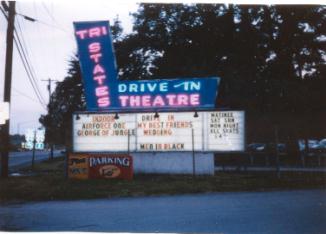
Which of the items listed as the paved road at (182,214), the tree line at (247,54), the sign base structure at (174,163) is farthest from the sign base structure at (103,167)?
the tree line at (247,54)

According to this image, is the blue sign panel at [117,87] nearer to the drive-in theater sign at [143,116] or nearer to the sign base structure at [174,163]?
the drive-in theater sign at [143,116]

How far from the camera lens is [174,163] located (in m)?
19.3

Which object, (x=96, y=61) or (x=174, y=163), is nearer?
(x=174, y=163)

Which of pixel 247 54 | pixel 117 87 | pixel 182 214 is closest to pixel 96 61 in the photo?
pixel 117 87

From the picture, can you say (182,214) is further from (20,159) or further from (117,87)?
(20,159)

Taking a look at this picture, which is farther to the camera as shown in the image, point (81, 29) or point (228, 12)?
point (228, 12)

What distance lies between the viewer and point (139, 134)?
62.5 feet

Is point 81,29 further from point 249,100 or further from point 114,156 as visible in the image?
point 249,100

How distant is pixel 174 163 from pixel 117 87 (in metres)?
4.24

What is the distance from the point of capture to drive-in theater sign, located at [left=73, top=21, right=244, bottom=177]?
734 inches

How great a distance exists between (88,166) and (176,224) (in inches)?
368

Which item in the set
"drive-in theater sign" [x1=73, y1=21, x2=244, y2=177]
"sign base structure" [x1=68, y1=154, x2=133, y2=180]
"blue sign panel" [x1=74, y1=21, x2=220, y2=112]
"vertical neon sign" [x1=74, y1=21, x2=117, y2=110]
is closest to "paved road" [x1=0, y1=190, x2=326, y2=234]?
"sign base structure" [x1=68, y1=154, x2=133, y2=180]

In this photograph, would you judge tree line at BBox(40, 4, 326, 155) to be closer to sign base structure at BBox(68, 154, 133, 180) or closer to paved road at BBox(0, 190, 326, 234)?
sign base structure at BBox(68, 154, 133, 180)

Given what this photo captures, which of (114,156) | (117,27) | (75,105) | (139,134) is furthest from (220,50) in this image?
(114,156)
